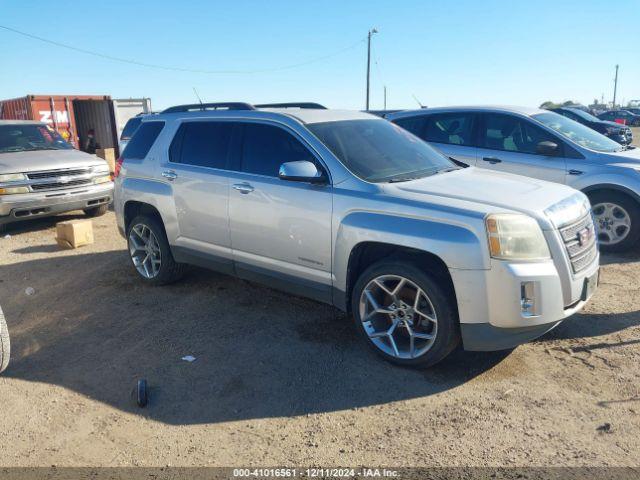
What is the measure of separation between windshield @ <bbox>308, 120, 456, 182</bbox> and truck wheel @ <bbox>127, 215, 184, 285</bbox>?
2.25 meters

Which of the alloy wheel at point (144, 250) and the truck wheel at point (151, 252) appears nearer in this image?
the truck wheel at point (151, 252)

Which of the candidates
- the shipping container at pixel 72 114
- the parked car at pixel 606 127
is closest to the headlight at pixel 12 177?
the shipping container at pixel 72 114

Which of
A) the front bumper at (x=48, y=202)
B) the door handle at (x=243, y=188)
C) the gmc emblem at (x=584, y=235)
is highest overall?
the door handle at (x=243, y=188)

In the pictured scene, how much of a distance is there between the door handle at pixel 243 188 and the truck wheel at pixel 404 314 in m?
1.34

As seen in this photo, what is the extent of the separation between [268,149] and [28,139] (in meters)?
6.97

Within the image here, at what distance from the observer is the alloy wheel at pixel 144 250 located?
5.78 metres

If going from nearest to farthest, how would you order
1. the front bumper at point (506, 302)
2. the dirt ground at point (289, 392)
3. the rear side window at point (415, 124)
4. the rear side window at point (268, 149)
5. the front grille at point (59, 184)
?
1. the dirt ground at point (289, 392)
2. the front bumper at point (506, 302)
3. the rear side window at point (268, 149)
4. the rear side window at point (415, 124)
5. the front grille at point (59, 184)

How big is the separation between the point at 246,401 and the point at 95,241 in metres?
5.52

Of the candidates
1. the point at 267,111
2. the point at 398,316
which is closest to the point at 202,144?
the point at 267,111

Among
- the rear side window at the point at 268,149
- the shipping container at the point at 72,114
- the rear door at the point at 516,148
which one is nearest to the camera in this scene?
the rear side window at the point at 268,149

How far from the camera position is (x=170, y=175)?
5.34m

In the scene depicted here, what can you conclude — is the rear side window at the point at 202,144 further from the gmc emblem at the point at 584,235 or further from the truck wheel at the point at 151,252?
the gmc emblem at the point at 584,235

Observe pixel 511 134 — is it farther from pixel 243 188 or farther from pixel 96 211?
pixel 96 211

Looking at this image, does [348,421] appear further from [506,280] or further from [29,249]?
[29,249]
